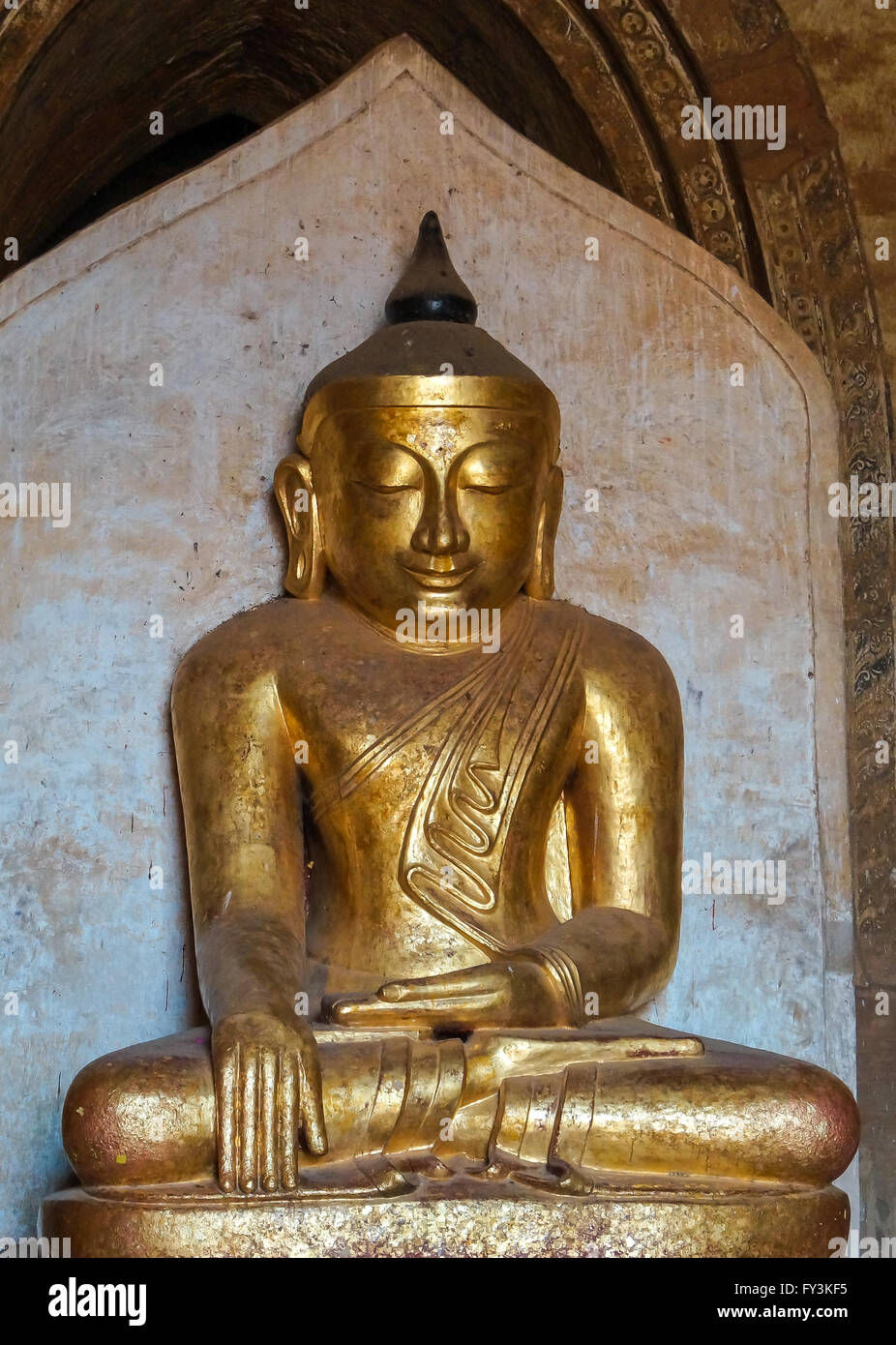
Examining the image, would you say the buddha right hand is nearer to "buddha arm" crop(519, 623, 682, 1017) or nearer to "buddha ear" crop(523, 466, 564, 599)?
"buddha arm" crop(519, 623, 682, 1017)

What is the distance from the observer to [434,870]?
4129 millimetres

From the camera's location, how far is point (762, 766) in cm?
480

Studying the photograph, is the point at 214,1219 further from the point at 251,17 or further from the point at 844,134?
the point at 251,17

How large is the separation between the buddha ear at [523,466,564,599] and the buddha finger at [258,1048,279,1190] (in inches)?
55.7

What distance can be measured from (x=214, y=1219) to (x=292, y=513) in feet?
5.65

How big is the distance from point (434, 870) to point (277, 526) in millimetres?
992

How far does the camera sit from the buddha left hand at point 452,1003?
147 inches

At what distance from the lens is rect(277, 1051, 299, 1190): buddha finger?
341cm

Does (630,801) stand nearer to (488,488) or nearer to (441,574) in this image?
(441,574)

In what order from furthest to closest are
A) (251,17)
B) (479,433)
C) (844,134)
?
(251,17)
(844,134)
(479,433)

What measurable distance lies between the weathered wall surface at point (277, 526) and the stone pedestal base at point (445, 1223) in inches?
40.5

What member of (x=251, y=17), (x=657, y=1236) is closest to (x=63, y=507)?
(x=657, y=1236)

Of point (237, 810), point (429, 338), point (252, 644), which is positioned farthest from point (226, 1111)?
point (429, 338)

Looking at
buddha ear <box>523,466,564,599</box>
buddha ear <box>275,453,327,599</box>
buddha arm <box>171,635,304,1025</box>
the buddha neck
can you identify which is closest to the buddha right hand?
buddha arm <box>171,635,304,1025</box>
